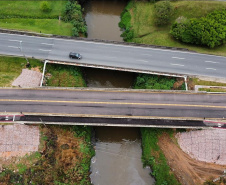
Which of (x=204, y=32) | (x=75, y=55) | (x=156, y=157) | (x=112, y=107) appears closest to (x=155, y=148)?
(x=156, y=157)

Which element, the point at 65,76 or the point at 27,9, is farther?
the point at 27,9

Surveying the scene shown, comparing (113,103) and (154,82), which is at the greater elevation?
(154,82)

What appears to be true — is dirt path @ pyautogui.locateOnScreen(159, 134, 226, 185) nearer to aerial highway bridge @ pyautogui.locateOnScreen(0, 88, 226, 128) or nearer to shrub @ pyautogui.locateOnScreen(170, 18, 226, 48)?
aerial highway bridge @ pyautogui.locateOnScreen(0, 88, 226, 128)

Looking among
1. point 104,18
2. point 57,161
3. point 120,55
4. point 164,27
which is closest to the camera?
point 57,161

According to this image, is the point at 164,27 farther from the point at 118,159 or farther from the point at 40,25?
the point at 118,159

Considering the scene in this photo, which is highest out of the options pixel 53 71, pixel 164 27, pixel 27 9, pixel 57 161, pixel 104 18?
pixel 27 9

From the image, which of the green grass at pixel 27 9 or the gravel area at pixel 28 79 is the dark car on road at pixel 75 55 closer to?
the gravel area at pixel 28 79

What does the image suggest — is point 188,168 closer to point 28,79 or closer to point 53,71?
point 53,71

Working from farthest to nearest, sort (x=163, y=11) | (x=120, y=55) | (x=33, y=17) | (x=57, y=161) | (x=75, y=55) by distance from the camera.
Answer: (x=33, y=17)
(x=163, y=11)
(x=120, y=55)
(x=75, y=55)
(x=57, y=161)
